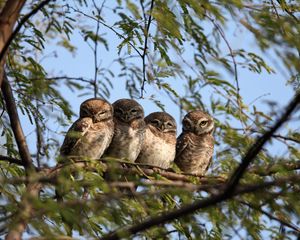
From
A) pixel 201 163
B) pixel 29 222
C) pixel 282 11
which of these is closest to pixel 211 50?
pixel 282 11

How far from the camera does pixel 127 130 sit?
7.03m

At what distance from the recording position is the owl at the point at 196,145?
7.56 metres

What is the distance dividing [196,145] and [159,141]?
545 millimetres

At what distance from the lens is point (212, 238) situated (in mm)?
4809

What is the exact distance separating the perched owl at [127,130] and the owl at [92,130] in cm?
13

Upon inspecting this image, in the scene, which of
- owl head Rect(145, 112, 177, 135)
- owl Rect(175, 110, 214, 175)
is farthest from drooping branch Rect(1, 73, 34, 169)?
owl Rect(175, 110, 214, 175)

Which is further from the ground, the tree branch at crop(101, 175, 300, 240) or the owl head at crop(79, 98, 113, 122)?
the tree branch at crop(101, 175, 300, 240)

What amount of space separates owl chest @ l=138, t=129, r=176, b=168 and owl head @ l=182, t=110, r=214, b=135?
0.49 m

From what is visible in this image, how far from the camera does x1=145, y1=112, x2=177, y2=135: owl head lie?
7413 millimetres

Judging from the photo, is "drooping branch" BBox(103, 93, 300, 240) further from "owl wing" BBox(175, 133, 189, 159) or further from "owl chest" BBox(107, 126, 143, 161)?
"owl wing" BBox(175, 133, 189, 159)

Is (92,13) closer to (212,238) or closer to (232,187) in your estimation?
(212,238)

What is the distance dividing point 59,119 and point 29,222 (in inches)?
137

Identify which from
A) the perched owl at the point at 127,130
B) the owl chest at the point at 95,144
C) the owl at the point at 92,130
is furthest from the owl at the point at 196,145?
the owl chest at the point at 95,144

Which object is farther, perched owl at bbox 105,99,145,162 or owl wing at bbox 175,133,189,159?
owl wing at bbox 175,133,189,159
